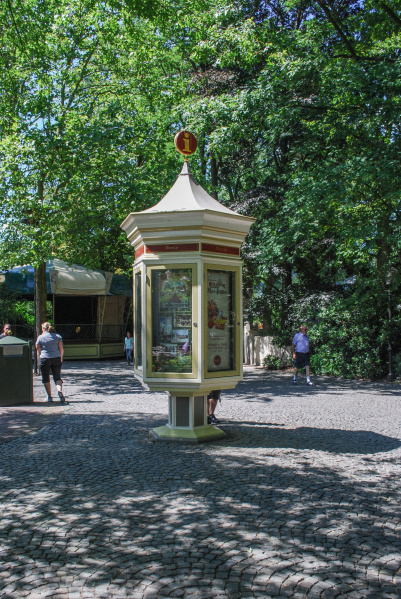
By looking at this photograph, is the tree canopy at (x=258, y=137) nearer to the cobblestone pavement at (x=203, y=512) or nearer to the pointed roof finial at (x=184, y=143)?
the pointed roof finial at (x=184, y=143)

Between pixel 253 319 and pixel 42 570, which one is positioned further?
pixel 253 319

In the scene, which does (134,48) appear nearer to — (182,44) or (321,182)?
(182,44)

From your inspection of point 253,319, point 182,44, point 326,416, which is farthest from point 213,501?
point 182,44

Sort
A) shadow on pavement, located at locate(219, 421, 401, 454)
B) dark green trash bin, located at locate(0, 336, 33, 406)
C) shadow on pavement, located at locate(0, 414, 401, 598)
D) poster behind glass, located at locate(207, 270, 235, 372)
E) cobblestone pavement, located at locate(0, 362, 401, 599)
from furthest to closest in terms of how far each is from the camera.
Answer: dark green trash bin, located at locate(0, 336, 33, 406)
poster behind glass, located at locate(207, 270, 235, 372)
shadow on pavement, located at locate(219, 421, 401, 454)
shadow on pavement, located at locate(0, 414, 401, 598)
cobblestone pavement, located at locate(0, 362, 401, 599)

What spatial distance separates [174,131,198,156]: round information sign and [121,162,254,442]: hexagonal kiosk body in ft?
2.70

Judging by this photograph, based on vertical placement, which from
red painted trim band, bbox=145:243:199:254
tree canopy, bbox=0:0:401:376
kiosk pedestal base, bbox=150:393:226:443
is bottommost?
kiosk pedestal base, bbox=150:393:226:443

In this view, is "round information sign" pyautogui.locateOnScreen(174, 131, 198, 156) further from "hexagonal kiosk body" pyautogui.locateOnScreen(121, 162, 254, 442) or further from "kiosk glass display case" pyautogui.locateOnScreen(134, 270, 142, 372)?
"kiosk glass display case" pyautogui.locateOnScreen(134, 270, 142, 372)

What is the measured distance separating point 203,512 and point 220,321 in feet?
11.6

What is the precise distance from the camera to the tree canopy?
44.9 feet

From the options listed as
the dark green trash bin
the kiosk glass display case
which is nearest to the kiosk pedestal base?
the kiosk glass display case

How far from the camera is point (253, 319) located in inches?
856

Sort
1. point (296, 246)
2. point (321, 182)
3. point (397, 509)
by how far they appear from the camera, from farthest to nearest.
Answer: point (296, 246), point (321, 182), point (397, 509)

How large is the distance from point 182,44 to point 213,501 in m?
21.0

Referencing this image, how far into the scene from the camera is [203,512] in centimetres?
475
